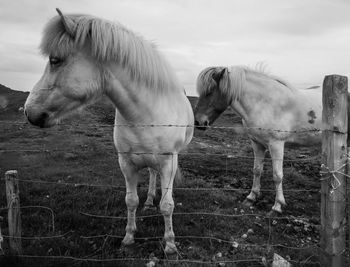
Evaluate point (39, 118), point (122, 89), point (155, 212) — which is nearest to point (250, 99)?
point (155, 212)

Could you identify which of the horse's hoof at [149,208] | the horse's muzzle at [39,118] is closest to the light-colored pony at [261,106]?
the horse's hoof at [149,208]

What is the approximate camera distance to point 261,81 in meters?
6.36

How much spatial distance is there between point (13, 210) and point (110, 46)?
2.15 meters

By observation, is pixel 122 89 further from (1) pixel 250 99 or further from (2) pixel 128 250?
(1) pixel 250 99

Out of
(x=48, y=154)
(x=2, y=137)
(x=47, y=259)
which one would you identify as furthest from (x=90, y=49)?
(x=2, y=137)

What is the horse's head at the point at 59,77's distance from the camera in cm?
310

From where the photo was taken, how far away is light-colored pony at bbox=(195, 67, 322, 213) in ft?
19.9

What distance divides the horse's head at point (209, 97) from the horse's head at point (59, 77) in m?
3.32

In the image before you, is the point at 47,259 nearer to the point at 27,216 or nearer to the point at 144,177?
the point at 27,216

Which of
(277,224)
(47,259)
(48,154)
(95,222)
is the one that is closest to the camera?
(47,259)

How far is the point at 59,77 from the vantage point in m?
3.14

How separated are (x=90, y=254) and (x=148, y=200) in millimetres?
2023

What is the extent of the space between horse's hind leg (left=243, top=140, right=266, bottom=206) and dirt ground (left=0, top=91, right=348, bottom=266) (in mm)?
165

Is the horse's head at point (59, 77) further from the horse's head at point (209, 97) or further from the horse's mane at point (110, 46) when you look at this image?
the horse's head at point (209, 97)
